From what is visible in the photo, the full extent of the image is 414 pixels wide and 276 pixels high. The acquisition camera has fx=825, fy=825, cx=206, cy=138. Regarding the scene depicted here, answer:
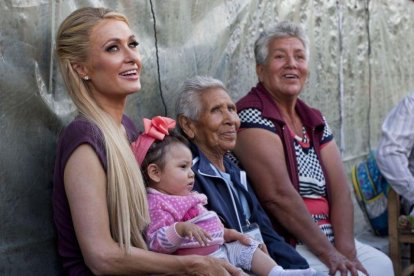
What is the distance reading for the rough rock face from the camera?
10.5ft

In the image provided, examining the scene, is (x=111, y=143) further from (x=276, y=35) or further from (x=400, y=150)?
(x=400, y=150)

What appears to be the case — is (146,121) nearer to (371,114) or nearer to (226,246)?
(226,246)

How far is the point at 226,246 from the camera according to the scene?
3.28 meters

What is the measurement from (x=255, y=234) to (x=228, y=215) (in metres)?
0.16

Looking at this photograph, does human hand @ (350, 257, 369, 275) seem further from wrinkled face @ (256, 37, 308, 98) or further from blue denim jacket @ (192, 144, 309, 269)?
wrinkled face @ (256, 37, 308, 98)

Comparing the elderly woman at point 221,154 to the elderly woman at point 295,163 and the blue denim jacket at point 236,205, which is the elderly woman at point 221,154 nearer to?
the blue denim jacket at point 236,205

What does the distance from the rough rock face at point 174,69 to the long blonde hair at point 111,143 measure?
0.19m

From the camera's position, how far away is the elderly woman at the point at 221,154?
3.57m

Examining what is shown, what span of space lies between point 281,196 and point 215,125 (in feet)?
1.70

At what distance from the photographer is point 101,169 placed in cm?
299

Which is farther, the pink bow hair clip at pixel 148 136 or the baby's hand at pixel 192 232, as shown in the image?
the pink bow hair clip at pixel 148 136

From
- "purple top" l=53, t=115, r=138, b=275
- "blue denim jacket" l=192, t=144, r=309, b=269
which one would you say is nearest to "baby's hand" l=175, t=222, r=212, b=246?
"purple top" l=53, t=115, r=138, b=275

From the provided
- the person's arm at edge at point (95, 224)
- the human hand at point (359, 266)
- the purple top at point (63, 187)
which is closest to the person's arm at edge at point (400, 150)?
the human hand at point (359, 266)

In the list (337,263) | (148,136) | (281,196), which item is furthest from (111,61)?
(337,263)
